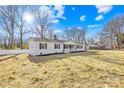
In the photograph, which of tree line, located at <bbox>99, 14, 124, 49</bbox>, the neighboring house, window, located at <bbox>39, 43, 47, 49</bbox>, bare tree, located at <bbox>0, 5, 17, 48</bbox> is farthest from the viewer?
tree line, located at <bbox>99, 14, 124, 49</bbox>

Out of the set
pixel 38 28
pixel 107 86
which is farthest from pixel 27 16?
→ pixel 107 86

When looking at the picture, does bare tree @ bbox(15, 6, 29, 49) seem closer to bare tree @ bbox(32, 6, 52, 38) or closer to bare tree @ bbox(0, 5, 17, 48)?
bare tree @ bbox(0, 5, 17, 48)

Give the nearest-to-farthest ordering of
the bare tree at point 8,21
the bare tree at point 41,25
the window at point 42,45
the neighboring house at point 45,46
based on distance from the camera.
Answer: the neighboring house at point 45,46 → the window at point 42,45 → the bare tree at point 8,21 → the bare tree at point 41,25

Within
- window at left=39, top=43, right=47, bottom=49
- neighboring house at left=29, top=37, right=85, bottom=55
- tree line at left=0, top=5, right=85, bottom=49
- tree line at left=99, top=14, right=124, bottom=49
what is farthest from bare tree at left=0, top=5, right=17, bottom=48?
tree line at left=99, top=14, right=124, bottom=49

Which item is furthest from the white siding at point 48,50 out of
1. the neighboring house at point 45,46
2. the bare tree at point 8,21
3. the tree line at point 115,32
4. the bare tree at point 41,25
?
the tree line at point 115,32

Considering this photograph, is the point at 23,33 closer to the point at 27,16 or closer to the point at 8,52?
the point at 27,16

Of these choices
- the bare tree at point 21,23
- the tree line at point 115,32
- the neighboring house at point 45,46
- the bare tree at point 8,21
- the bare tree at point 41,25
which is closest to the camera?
the neighboring house at point 45,46

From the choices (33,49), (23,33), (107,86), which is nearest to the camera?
(107,86)

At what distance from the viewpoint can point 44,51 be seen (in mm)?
10445

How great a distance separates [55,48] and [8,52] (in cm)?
425

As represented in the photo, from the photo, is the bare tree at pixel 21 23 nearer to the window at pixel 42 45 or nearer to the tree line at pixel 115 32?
the window at pixel 42 45

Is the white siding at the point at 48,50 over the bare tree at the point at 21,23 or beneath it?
beneath

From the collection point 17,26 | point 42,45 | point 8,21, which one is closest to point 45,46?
point 42,45

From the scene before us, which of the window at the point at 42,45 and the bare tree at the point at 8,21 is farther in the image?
the bare tree at the point at 8,21
